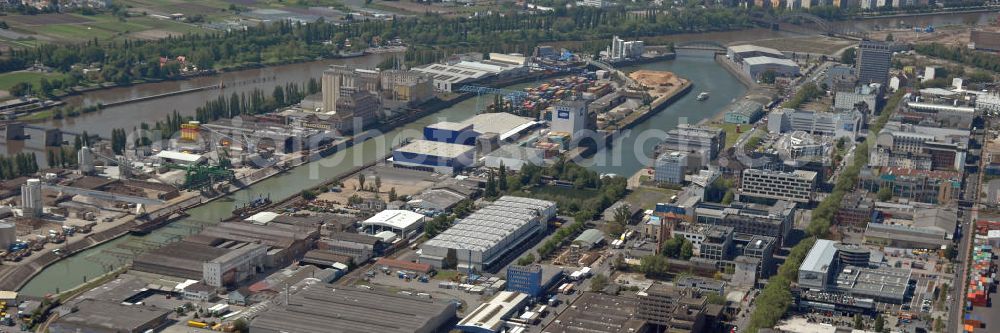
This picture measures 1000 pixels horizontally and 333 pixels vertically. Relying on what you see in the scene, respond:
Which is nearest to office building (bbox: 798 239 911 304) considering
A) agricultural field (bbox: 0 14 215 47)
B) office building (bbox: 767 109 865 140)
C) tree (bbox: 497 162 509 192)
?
→ tree (bbox: 497 162 509 192)

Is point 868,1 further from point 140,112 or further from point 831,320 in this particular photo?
point 831,320

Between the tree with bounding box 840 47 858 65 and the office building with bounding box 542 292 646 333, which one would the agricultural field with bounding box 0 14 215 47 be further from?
the office building with bounding box 542 292 646 333

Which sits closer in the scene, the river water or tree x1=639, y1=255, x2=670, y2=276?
tree x1=639, y1=255, x2=670, y2=276

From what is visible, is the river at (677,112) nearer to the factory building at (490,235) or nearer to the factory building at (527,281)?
the factory building at (490,235)

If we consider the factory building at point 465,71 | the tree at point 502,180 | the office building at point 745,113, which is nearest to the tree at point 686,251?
the tree at point 502,180

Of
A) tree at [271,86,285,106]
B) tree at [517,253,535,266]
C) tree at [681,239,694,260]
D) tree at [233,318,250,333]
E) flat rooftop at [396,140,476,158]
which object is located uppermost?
tree at [271,86,285,106]

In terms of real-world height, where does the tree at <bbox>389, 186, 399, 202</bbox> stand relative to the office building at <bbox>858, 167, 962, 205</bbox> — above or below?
below

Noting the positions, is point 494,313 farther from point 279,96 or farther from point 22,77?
point 22,77
